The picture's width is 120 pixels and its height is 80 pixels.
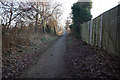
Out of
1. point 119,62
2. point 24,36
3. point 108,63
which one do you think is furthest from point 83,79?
point 24,36

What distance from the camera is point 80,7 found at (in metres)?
19.5

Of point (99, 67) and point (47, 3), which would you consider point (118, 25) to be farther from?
point (47, 3)

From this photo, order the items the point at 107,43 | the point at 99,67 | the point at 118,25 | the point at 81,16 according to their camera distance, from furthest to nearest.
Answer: the point at 81,16 → the point at 107,43 → the point at 118,25 → the point at 99,67

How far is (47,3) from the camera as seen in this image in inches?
904

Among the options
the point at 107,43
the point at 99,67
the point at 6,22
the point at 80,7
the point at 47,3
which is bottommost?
the point at 99,67

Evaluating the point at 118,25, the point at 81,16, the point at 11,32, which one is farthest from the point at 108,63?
the point at 81,16

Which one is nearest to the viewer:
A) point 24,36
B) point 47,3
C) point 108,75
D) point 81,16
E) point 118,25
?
Result: point 108,75

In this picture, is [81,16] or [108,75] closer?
[108,75]

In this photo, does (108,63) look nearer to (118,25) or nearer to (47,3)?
(118,25)

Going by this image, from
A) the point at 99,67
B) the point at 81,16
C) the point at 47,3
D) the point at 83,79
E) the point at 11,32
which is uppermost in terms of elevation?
A: the point at 47,3

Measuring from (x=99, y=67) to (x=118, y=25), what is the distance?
205 cm

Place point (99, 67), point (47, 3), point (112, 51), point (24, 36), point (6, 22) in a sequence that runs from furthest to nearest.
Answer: point (47, 3) < point (24, 36) < point (6, 22) < point (112, 51) < point (99, 67)

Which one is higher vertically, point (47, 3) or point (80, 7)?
point (47, 3)

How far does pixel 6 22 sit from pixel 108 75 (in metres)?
7.18
